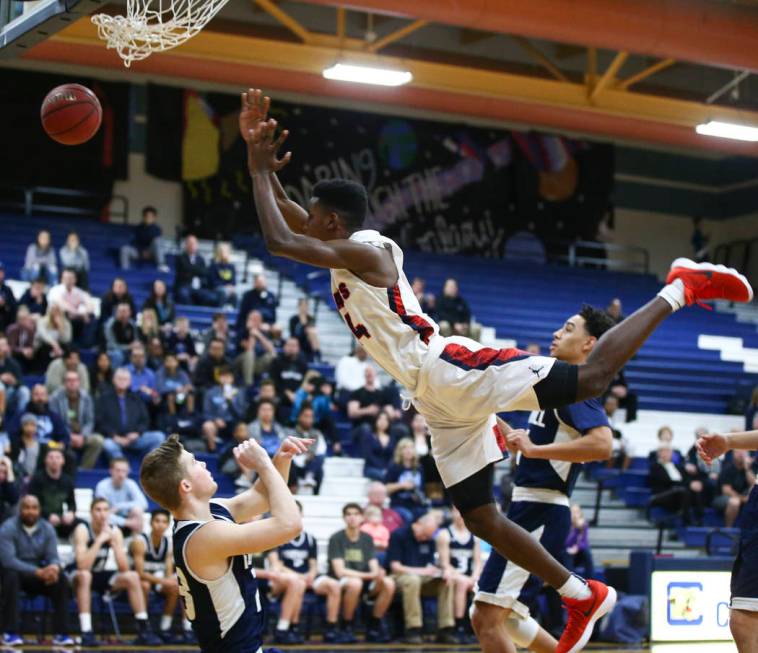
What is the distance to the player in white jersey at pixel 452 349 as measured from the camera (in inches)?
229

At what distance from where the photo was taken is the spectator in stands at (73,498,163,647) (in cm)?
1213

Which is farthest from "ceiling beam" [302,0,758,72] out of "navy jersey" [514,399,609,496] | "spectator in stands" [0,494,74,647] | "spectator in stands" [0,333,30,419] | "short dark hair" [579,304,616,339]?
"navy jersey" [514,399,609,496]

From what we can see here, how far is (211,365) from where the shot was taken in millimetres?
16062

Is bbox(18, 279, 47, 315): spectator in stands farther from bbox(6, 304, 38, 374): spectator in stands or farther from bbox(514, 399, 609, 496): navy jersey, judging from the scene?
bbox(514, 399, 609, 496): navy jersey

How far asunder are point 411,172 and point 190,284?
29.2 feet

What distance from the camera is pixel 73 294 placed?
1648 cm

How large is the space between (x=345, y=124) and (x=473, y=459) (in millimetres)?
20398

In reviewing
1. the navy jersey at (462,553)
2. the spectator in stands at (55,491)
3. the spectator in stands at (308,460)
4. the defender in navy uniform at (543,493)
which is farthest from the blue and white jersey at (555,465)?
the spectator in stands at (308,460)

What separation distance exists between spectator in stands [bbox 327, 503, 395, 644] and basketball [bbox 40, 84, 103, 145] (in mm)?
6719

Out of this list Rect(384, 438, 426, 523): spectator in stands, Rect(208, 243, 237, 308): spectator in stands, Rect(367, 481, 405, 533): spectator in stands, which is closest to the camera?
Rect(367, 481, 405, 533): spectator in stands

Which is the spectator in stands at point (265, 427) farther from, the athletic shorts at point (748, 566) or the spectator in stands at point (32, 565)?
the athletic shorts at point (748, 566)

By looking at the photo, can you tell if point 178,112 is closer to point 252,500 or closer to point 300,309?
point 300,309

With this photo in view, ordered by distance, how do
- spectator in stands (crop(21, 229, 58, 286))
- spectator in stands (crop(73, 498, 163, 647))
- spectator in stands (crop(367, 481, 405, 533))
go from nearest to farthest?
1. spectator in stands (crop(73, 498, 163, 647))
2. spectator in stands (crop(367, 481, 405, 533))
3. spectator in stands (crop(21, 229, 58, 286))

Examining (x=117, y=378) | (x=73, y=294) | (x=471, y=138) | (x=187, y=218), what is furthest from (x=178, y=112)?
(x=117, y=378)
